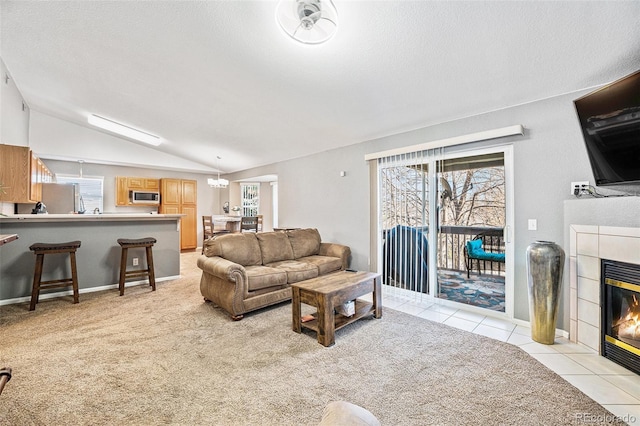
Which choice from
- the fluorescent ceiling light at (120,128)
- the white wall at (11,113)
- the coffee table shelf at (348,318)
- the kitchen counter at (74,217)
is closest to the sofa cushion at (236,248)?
Result: the coffee table shelf at (348,318)

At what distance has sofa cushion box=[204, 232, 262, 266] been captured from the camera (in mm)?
3434

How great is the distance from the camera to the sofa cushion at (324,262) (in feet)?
12.8

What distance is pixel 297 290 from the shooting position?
2.67 m

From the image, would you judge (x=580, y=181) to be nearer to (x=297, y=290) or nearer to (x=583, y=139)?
(x=583, y=139)

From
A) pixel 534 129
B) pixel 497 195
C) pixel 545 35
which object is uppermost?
pixel 545 35

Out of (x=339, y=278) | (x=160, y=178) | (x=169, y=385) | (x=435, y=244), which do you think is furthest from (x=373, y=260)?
(x=160, y=178)

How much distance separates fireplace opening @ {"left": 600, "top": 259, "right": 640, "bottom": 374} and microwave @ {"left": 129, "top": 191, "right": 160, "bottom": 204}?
8522mm

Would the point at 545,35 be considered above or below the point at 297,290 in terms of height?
above

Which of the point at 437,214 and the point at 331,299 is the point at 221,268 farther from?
the point at 437,214

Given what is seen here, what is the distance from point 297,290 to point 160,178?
673cm

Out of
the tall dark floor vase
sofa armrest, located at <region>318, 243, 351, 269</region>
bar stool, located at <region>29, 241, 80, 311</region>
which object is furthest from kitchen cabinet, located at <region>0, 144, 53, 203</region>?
the tall dark floor vase

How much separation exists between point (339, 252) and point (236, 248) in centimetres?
163

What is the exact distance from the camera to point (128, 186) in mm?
7078

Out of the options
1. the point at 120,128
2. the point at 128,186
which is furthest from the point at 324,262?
the point at 128,186
